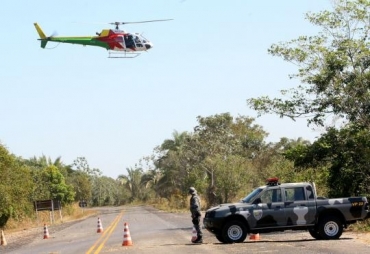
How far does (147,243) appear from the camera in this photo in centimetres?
2402

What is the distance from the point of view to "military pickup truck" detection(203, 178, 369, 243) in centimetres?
2172

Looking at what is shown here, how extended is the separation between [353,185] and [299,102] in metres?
4.34

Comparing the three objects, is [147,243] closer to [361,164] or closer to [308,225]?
[308,225]

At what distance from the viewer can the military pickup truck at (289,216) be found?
71.3ft

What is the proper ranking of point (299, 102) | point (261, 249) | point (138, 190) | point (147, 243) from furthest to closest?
1. point (138, 190)
2. point (299, 102)
3. point (147, 243)
4. point (261, 249)

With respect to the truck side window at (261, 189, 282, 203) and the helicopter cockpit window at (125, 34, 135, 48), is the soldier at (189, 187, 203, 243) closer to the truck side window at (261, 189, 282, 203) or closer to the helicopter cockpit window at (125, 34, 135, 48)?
the truck side window at (261, 189, 282, 203)

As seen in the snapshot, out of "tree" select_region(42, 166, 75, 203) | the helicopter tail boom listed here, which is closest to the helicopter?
the helicopter tail boom

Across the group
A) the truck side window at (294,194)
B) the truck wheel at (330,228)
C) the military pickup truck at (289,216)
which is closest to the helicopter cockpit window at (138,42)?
the military pickup truck at (289,216)

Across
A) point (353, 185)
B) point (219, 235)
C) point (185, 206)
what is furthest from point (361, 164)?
point (185, 206)

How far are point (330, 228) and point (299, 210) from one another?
114 centimetres

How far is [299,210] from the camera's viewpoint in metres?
21.8

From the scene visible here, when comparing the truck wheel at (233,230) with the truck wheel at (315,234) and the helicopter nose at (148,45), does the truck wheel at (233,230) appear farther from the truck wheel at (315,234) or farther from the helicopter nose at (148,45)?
the helicopter nose at (148,45)

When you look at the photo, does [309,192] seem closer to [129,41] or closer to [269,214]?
[269,214]

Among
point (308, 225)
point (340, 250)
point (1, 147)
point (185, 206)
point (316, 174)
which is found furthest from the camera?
point (185, 206)
